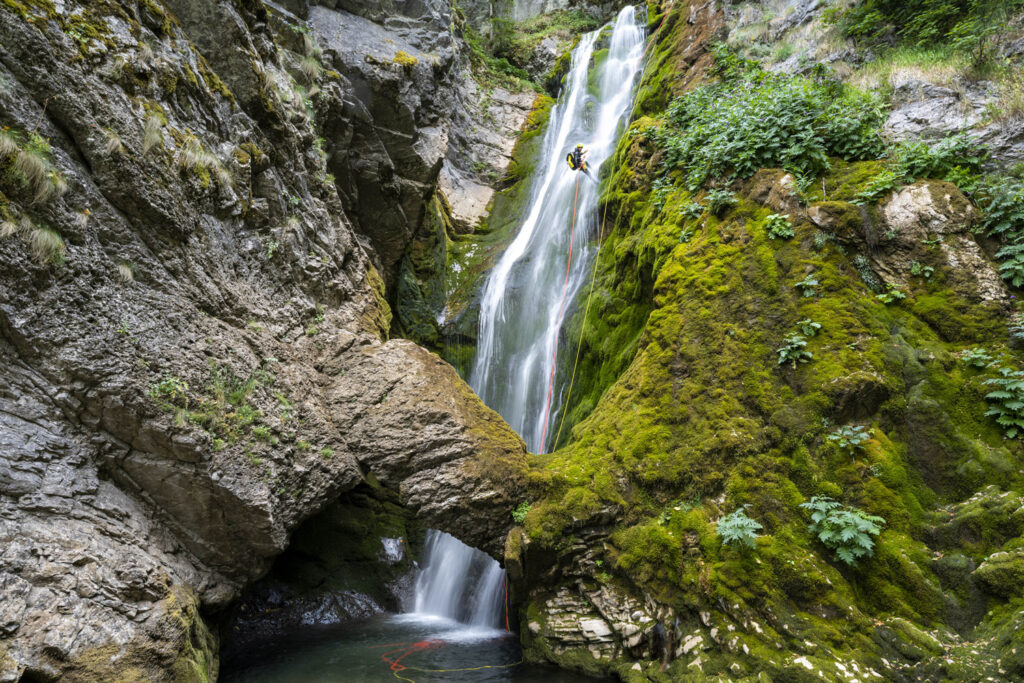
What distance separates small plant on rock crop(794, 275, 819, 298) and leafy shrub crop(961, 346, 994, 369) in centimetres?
145

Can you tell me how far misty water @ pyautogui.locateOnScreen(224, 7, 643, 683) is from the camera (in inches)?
243

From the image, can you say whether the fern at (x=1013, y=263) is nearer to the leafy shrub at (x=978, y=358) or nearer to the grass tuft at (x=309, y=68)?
the leafy shrub at (x=978, y=358)

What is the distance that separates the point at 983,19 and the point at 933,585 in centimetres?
739

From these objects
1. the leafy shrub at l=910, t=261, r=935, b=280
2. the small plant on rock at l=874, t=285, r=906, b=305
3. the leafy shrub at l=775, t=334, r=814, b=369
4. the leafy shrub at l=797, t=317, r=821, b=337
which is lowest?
the leafy shrub at l=775, t=334, r=814, b=369

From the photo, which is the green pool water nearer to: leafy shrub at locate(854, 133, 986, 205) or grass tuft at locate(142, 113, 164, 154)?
grass tuft at locate(142, 113, 164, 154)

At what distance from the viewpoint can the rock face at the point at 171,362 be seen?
421 cm

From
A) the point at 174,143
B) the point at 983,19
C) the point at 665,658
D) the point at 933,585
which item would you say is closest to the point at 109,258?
the point at 174,143

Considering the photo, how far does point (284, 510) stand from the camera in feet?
19.2

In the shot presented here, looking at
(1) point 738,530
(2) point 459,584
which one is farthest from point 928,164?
(2) point 459,584

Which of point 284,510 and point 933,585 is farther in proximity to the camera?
point 284,510

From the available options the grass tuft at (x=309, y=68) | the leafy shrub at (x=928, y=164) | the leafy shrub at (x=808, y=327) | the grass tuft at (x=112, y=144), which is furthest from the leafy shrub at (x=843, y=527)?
the grass tuft at (x=309, y=68)

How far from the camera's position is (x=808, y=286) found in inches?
230

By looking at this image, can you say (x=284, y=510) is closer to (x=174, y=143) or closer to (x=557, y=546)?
(x=557, y=546)

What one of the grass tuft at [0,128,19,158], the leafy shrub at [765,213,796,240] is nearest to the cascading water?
the leafy shrub at [765,213,796,240]
